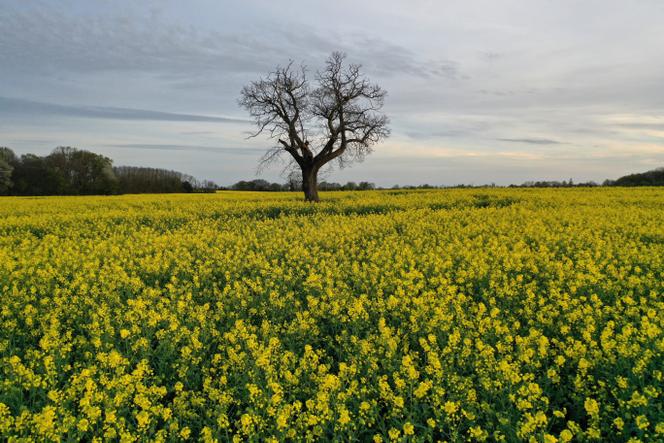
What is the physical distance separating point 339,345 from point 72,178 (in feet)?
254

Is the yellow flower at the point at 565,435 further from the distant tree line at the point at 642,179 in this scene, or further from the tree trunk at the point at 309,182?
the distant tree line at the point at 642,179

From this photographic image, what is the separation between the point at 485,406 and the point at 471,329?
1979mm

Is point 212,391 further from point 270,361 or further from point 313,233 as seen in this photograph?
point 313,233

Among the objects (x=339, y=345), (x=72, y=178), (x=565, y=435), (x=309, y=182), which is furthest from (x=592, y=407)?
(x=72, y=178)

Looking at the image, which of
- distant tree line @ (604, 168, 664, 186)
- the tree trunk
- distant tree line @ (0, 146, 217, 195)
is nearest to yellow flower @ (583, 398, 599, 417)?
the tree trunk

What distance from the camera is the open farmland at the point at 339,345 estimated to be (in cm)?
388

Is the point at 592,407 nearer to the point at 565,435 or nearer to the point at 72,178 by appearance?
the point at 565,435

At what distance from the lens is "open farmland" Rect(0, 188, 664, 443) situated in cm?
388

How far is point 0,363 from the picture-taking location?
16.4 ft

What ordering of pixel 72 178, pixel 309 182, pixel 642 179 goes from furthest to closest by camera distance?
pixel 72 178 < pixel 642 179 < pixel 309 182

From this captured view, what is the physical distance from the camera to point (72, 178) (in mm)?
69688

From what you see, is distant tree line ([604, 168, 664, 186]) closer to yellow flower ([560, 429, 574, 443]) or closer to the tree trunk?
the tree trunk

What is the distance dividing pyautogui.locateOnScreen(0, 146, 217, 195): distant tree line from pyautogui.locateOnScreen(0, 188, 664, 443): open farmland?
5781 centimetres

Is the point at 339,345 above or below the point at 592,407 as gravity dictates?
below
